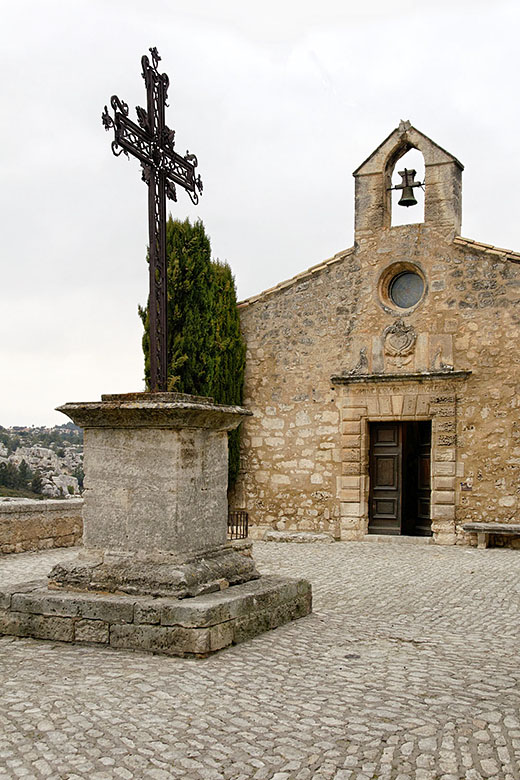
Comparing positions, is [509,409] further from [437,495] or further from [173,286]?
[173,286]

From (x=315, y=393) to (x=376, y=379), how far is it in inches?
44.7

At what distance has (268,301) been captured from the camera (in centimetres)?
1425

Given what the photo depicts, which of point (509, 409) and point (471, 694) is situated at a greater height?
point (509, 409)

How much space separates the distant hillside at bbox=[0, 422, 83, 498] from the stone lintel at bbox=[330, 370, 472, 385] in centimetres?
499

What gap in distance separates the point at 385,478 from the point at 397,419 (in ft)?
→ 3.48

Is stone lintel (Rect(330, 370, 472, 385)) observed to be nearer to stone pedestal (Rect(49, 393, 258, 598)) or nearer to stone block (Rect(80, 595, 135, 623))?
stone pedestal (Rect(49, 393, 258, 598))

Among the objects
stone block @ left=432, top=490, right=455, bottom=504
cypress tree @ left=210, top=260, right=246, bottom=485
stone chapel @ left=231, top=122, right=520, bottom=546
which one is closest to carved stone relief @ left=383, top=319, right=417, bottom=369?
stone chapel @ left=231, top=122, right=520, bottom=546

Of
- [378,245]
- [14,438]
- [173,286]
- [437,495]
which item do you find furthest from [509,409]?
[14,438]

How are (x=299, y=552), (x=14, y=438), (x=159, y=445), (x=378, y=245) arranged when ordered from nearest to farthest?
(x=159, y=445)
(x=299, y=552)
(x=378, y=245)
(x=14, y=438)

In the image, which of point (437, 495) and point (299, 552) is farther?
point (437, 495)

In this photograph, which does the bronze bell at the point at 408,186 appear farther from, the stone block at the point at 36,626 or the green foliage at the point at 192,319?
the stone block at the point at 36,626

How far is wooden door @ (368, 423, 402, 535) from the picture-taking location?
520 inches

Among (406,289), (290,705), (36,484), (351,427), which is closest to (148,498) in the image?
(290,705)

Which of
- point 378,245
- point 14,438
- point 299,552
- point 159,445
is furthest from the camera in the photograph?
point 14,438
